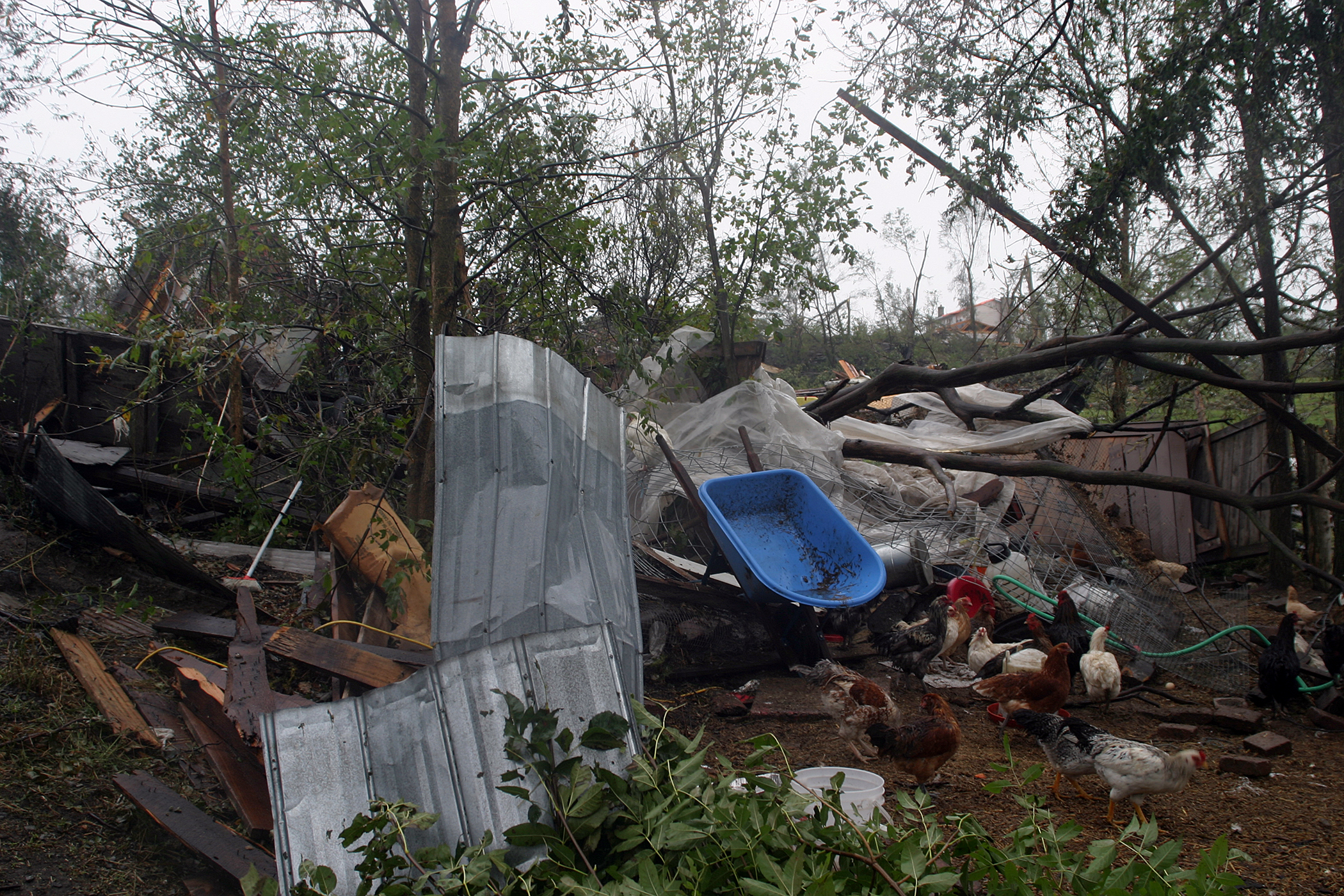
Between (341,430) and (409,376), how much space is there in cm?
47

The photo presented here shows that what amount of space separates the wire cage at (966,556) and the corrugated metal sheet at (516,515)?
6.56 ft

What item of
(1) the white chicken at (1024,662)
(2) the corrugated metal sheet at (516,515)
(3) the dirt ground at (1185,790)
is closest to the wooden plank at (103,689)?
(2) the corrugated metal sheet at (516,515)

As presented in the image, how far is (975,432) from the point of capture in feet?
22.6

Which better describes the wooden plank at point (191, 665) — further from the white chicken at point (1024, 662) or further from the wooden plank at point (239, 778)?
the white chicken at point (1024, 662)

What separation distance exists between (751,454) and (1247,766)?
128 inches

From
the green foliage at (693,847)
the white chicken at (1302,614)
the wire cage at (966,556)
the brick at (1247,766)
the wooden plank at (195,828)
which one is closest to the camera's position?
the green foliage at (693,847)

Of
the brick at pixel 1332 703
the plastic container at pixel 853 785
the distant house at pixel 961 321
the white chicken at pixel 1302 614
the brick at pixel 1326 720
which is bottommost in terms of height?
the brick at pixel 1326 720

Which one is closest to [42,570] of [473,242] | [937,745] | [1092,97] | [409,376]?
[409,376]

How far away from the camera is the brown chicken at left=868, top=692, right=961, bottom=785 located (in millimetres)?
2814

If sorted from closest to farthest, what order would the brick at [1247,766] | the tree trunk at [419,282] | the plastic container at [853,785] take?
the plastic container at [853,785] → the brick at [1247,766] → the tree trunk at [419,282]

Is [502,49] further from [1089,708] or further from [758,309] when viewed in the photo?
[1089,708]

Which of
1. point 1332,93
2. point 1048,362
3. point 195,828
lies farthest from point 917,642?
point 1332,93

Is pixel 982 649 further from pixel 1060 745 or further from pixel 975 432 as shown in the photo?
pixel 975 432

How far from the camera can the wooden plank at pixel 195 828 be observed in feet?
6.43
